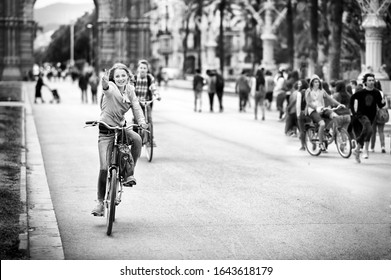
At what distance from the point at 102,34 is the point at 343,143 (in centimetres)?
6533

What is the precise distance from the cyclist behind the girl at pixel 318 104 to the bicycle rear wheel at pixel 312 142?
16 centimetres

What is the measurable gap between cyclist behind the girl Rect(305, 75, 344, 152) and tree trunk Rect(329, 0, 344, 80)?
15.7 meters

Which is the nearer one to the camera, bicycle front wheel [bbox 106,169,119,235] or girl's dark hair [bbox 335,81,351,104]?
bicycle front wheel [bbox 106,169,119,235]

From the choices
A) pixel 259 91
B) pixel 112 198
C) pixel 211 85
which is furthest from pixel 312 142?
pixel 211 85

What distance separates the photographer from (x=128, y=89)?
10.8 m

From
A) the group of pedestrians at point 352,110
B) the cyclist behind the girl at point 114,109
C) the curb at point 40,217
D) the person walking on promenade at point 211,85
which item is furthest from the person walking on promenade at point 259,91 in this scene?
the cyclist behind the girl at point 114,109

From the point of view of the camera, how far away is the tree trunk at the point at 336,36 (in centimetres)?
3559

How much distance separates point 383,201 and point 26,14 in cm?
7137

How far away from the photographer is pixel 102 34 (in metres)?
83.0

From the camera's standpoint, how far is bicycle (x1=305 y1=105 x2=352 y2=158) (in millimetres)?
18969

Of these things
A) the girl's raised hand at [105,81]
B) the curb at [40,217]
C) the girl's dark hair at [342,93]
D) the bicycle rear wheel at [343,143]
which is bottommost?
the curb at [40,217]

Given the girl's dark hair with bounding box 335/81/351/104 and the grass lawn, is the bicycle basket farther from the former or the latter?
the girl's dark hair with bounding box 335/81/351/104

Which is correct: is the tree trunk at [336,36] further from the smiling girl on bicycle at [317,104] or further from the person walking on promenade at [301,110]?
the smiling girl on bicycle at [317,104]

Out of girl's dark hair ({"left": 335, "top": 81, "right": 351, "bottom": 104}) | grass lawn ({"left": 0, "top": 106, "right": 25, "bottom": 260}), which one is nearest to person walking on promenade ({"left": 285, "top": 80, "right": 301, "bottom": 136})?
girl's dark hair ({"left": 335, "top": 81, "right": 351, "bottom": 104})
